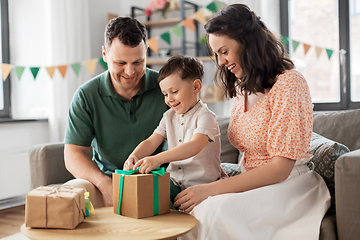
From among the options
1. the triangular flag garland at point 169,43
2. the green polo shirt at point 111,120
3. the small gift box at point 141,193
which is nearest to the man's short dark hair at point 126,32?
the green polo shirt at point 111,120

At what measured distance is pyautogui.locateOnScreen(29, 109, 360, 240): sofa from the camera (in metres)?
1.37

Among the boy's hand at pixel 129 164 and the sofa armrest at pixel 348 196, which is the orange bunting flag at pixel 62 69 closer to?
the boy's hand at pixel 129 164

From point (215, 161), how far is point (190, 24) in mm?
2394

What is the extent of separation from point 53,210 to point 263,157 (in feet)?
2.61

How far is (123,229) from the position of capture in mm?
1102

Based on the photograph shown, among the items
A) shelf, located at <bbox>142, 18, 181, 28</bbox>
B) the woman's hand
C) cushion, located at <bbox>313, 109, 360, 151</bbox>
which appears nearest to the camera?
the woman's hand

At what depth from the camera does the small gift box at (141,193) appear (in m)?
1.20

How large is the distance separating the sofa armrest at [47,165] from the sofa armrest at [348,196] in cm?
157

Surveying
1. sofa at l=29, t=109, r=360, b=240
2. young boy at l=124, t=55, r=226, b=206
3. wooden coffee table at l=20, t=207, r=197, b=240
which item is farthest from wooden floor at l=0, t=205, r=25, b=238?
wooden coffee table at l=20, t=207, r=197, b=240

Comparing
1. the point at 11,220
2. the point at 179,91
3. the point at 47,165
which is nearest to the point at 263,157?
the point at 179,91

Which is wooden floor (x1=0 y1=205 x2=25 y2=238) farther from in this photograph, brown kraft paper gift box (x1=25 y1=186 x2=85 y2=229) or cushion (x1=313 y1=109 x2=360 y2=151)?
cushion (x1=313 y1=109 x2=360 y2=151)

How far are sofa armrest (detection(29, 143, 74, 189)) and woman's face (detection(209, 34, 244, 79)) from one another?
1258 millimetres

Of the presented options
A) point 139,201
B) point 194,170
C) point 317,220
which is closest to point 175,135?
point 194,170

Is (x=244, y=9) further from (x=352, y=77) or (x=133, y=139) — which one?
(x=352, y=77)
